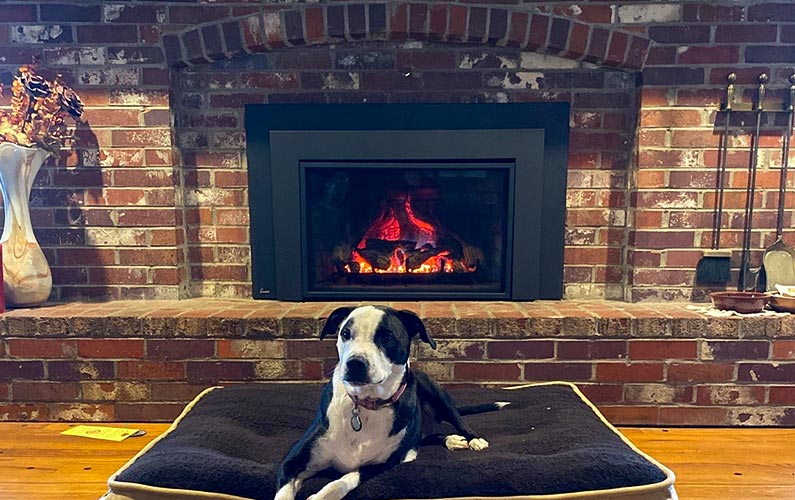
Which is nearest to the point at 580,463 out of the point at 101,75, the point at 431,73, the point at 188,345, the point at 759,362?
the point at 759,362

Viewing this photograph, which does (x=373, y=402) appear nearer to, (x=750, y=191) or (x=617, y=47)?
(x=617, y=47)

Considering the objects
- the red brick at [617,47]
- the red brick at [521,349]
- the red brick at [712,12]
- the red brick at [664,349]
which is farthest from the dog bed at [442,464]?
the red brick at [712,12]

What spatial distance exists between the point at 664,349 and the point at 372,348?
1248 mm

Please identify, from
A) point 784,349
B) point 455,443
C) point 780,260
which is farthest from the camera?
point 780,260

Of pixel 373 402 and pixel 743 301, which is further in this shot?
pixel 743 301

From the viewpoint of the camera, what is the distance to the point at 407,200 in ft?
7.72

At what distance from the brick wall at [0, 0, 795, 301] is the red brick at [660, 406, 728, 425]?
0.44 meters

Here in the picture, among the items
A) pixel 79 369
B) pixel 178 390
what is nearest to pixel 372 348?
pixel 178 390

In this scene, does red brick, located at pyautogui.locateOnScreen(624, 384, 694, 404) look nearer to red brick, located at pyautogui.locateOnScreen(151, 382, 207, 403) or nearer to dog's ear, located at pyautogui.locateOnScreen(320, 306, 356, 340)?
dog's ear, located at pyautogui.locateOnScreen(320, 306, 356, 340)

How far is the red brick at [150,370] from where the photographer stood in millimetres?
2006

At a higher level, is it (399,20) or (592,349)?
(399,20)

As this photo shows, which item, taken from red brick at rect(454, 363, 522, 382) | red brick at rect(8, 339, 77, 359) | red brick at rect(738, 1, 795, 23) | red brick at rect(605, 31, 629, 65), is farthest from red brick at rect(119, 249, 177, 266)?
red brick at rect(738, 1, 795, 23)

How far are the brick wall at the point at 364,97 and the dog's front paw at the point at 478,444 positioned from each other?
103 centimetres

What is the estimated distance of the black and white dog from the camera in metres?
1.22
